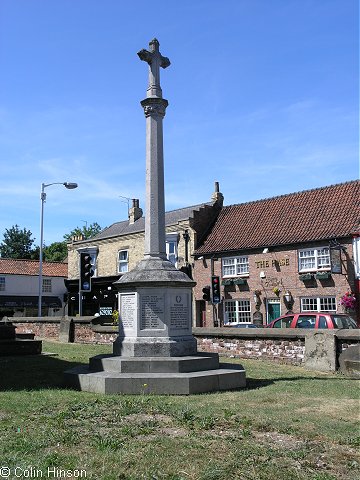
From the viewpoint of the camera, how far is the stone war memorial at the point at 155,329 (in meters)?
9.32

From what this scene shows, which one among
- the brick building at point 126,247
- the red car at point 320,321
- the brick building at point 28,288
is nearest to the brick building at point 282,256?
the brick building at point 126,247

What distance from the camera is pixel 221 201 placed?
3775 cm

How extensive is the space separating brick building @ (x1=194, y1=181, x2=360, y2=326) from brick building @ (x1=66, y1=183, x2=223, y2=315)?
1200mm

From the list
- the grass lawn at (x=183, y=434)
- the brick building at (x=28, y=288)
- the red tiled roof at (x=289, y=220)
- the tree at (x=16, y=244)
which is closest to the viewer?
the grass lawn at (x=183, y=434)

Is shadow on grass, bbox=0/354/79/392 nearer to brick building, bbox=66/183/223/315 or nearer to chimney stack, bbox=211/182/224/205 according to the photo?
brick building, bbox=66/183/223/315

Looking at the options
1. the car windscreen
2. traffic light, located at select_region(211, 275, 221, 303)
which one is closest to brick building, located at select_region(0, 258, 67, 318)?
traffic light, located at select_region(211, 275, 221, 303)

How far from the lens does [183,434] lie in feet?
20.1

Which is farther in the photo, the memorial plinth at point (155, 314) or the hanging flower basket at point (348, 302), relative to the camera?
the hanging flower basket at point (348, 302)

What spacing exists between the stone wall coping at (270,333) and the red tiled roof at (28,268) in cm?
3477

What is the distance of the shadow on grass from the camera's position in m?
10.1

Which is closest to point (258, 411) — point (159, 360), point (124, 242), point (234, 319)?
point (159, 360)

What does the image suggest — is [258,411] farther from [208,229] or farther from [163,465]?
[208,229]

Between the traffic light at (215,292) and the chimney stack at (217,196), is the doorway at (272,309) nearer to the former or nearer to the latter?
the traffic light at (215,292)

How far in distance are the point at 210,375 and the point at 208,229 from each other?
26.6m
